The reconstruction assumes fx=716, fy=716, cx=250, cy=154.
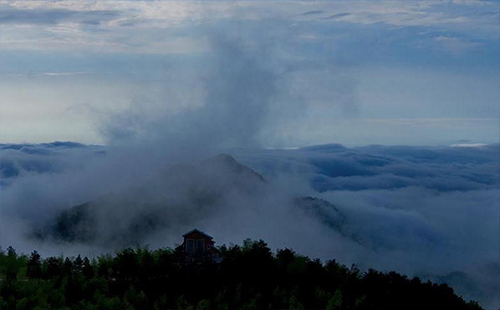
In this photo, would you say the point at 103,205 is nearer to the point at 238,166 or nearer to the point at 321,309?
the point at 238,166

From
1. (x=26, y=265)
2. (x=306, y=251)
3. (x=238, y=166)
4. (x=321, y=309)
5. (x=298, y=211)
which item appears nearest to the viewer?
(x=321, y=309)

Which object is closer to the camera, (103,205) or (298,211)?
(103,205)

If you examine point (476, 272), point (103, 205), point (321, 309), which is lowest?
point (476, 272)

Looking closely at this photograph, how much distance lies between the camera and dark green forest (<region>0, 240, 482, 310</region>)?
2188cm

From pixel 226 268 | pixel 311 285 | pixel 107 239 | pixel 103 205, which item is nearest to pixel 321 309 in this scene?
pixel 311 285

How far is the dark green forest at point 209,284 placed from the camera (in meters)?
21.9

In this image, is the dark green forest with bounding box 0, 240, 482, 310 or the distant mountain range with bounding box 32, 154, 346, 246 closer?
the dark green forest with bounding box 0, 240, 482, 310

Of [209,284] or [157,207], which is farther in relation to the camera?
[157,207]

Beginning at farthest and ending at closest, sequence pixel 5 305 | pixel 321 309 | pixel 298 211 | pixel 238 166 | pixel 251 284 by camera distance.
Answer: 1. pixel 238 166
2. pixel 298 211
3. pixel 251 284
4. pixel 321 309
5. pixel 5 305

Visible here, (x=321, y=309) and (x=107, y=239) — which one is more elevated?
(x=321, y=309)

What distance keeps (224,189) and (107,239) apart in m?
29.9

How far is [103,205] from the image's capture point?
365 ft

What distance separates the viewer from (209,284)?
23.1 meters

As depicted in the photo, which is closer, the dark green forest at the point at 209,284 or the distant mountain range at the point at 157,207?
the dark green forest at the point at 209,284
